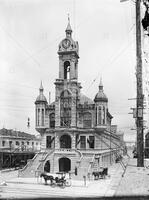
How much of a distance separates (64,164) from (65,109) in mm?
9082

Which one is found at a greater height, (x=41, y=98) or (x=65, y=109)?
(x=41, y=98)

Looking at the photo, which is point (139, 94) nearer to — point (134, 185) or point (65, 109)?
point (134, 185)

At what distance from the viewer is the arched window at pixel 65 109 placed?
45.6 m

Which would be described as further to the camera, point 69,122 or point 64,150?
point 69,122

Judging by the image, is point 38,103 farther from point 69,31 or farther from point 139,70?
point 139,70

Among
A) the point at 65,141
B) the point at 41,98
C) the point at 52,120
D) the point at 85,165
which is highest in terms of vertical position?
the point at 41,98

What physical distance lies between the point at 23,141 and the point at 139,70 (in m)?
68.5

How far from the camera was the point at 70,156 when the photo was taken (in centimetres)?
4316

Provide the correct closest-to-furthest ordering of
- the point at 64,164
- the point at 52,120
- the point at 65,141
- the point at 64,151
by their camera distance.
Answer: the point at 64,151 → the point at 64,164 → the point at 65,141 → the point at 52,120

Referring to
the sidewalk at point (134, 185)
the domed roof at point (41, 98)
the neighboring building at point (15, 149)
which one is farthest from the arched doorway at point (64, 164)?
the sidewalk at point (134, 185)

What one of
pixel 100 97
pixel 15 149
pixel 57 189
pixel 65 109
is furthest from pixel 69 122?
pixel 57 189

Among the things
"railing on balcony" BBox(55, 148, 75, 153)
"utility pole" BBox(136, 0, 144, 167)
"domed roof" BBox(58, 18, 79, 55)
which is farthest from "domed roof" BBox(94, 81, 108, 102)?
"utility pole" BBox(136, 0, 144, 167)

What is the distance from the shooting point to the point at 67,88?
1779 inches

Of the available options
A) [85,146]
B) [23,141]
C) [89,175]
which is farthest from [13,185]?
[23,141]
